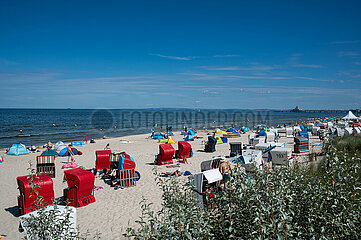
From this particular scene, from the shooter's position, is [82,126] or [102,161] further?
[82,126]

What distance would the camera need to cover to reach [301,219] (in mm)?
3119

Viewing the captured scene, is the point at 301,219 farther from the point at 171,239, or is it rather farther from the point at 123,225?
the point at 123,225

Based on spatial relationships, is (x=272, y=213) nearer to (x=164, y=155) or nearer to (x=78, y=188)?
(x=78, y=188)

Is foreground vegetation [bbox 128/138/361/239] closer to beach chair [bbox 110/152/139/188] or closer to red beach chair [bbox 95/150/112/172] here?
beach chair [bbox 110/152/139/188]

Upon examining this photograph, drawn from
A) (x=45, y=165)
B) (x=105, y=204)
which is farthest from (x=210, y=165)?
(x=45, y=165)

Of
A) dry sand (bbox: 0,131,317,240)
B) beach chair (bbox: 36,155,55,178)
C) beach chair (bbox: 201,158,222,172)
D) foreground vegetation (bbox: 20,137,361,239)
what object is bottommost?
dry sand (bbox: 0,131,317,240)

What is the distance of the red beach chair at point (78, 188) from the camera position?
921 centimetres

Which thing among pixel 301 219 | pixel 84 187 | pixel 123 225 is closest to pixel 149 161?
pixel 84 187

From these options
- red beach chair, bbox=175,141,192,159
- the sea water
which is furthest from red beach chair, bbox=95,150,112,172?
the sea water

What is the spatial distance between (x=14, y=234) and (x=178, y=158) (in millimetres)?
10974

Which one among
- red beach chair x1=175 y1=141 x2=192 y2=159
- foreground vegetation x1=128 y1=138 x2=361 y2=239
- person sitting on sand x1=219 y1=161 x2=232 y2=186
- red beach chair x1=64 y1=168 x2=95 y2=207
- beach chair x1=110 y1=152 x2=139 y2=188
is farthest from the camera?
red beach chair x1=175 y1=141 x2=192 y2=159

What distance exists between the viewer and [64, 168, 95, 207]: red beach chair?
363 inches

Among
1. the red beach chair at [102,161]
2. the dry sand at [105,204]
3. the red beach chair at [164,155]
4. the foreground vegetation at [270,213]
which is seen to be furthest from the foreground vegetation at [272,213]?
the red beach chair at [164,155]

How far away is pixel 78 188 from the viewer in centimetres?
921
